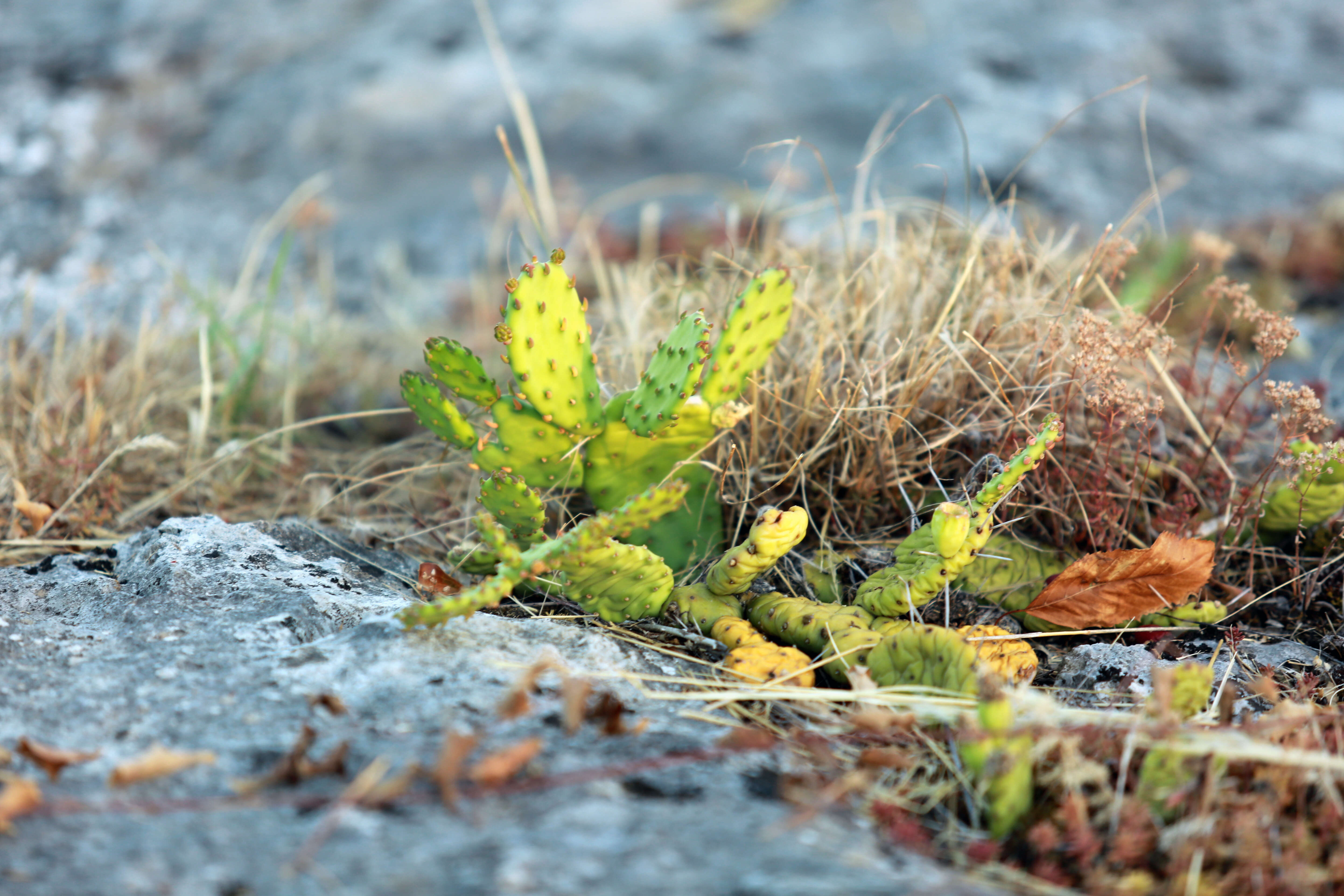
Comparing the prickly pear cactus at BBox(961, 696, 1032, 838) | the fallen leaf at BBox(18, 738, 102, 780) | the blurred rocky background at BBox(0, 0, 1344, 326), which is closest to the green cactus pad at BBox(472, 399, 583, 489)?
the fallen leaf at BBox(18, 738, 102, 780)

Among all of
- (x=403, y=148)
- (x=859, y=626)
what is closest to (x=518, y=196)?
(x=403, y=148)

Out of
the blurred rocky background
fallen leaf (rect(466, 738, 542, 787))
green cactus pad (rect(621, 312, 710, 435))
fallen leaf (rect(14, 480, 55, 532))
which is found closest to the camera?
fallen leaf (rect(466, 738, 542, 787))

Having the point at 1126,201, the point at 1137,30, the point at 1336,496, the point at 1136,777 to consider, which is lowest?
the point at 1136,777

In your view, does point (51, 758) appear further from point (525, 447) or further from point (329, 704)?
point (525, 447)

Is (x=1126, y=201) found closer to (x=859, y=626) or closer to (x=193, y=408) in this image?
(x=859, y=626)

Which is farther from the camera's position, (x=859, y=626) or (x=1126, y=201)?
(x=1126, y=201)

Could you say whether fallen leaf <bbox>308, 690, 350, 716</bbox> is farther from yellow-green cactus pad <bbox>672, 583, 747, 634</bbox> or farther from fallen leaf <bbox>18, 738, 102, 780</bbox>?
yellow-green cactus pad <bbox>672, 583, 747, 634</bbox>

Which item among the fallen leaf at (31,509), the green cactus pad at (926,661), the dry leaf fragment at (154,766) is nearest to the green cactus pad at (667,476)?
the green cactus pad at (926,661)

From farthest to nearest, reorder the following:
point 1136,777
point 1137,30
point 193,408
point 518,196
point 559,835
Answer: point 1137,30 → point 518,196 → point 193,408 → point 1136,777 → point 559,835
